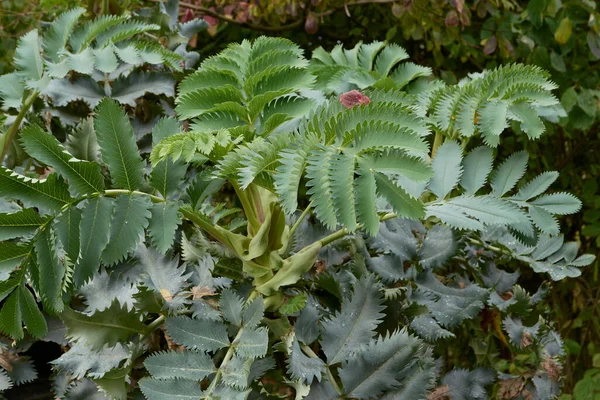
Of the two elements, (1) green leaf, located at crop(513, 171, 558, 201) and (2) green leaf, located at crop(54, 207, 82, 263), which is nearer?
(2) green leaf, located at crop(54, 207, 82, 263)

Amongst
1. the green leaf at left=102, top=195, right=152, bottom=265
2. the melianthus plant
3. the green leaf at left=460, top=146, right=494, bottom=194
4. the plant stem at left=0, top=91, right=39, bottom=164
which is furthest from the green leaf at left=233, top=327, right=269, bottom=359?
the plant stem at left=0, top=91, right=39, bottom=164

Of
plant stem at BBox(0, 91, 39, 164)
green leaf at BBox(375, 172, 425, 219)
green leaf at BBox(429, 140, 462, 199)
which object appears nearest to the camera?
green leaf at BBox(375, 172, 425, 219)

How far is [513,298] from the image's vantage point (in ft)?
2.21

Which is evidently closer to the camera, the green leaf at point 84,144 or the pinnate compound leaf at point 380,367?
the pinnate compound leaf at point 380,367

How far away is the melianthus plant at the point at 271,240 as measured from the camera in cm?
47

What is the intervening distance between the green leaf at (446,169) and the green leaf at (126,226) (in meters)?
0.24

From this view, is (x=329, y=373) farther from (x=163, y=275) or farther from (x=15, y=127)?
(x=15, y=127)

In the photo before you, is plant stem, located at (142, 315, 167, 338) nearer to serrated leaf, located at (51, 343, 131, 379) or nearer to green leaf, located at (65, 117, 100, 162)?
serrated leaf, located at (51, 343, 131, 379)

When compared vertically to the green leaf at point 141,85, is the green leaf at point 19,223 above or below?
above

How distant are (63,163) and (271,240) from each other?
18 cm

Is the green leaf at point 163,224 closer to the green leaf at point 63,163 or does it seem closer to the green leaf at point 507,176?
the green leaf at point 63,163

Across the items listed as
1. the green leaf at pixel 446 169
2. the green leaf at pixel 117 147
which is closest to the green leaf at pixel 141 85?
the green leaf at pixel 117 147

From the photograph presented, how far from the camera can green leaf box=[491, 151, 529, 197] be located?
60 cm

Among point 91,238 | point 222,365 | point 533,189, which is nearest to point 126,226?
point 91,238
